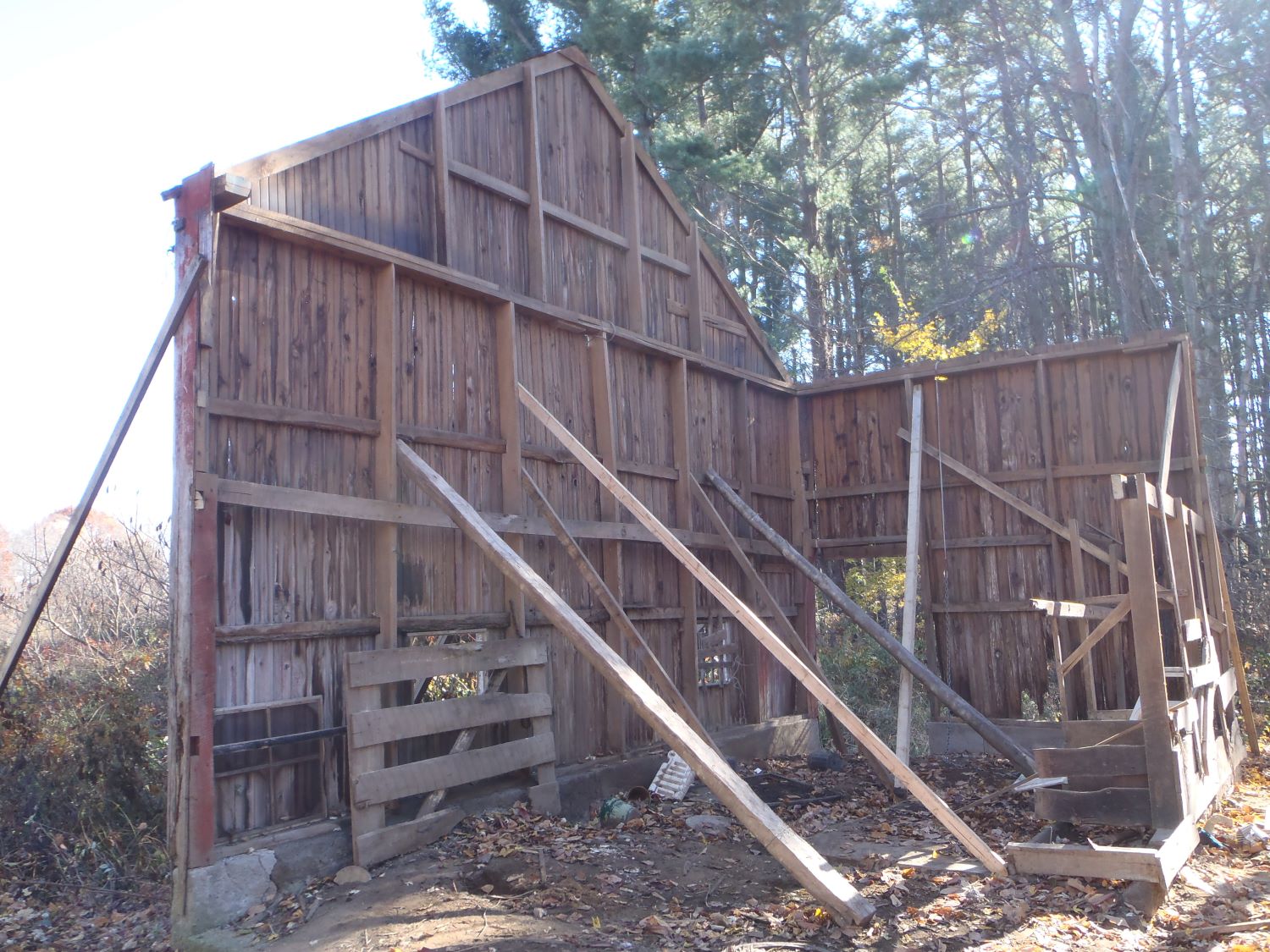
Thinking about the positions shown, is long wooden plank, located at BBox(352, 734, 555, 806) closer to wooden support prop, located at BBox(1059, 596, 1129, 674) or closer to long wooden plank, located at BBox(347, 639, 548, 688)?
long wooden plank, located at BBox(347, 639, 548, 688)

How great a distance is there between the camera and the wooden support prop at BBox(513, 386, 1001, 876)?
21.6ft

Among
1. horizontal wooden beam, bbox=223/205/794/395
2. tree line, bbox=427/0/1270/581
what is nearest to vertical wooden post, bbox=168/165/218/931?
horizontal wooden beam, bbox=223/205/794/395

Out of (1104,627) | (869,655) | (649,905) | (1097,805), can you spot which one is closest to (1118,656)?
(1104,627)

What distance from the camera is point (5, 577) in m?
32.8

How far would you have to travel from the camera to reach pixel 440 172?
8.94 meters

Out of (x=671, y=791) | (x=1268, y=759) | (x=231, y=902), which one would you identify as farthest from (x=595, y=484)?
(x=1268, y=759)

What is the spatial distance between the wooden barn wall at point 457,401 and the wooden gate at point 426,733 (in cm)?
30

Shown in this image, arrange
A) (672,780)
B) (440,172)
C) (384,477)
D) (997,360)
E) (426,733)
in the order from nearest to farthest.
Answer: (426,733) < (384,477) < (440,172) < (672,780) < (997,360)

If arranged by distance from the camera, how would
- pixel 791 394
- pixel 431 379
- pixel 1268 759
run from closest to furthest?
pixel 431 379
pixel 1268 759
pixel 791 394

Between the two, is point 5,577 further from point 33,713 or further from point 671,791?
point 671,791

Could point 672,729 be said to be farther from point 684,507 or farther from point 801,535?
point 801,535

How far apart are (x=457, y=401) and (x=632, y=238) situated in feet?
11.9

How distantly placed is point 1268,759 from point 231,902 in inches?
410

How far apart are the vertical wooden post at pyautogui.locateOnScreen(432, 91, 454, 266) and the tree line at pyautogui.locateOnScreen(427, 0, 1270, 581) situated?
1289 centimetres
